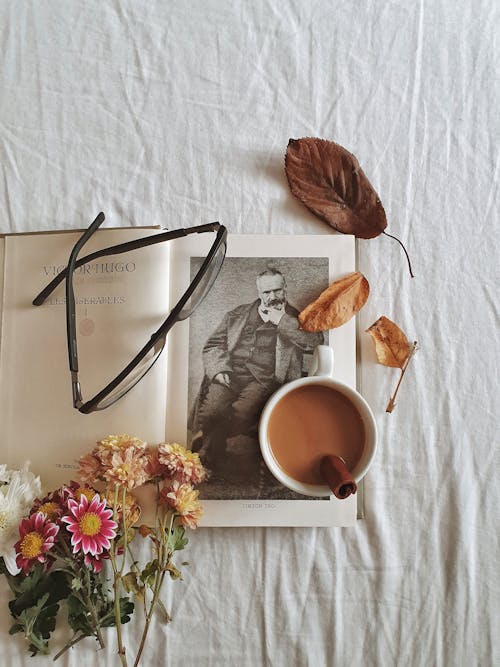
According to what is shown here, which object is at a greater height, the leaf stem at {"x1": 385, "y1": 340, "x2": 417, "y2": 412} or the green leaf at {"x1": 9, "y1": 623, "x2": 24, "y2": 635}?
the leaf stem at {"x1": 385, "y1": 340, "x2": 417, "y2": 412}

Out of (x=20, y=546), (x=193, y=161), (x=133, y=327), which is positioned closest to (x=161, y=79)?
(x=193, y=161)

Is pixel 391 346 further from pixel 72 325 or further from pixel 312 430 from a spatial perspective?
pixel 72 325

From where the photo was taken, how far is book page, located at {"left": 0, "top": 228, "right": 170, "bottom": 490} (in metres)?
0.54

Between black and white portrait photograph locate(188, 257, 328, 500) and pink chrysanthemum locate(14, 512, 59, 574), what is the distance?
15 centimetres

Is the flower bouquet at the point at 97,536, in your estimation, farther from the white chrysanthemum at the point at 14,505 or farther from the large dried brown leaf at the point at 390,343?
the large dried brown leaf at the point at 390,343

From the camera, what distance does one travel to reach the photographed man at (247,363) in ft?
1.79

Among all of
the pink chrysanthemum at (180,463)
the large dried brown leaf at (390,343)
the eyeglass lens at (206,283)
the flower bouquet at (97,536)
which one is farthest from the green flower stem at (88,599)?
the large dried brown leaf at (390,343)

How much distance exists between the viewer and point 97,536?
46 centimetres

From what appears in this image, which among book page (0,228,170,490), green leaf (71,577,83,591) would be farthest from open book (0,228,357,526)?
green leaf (71,577,83,591)

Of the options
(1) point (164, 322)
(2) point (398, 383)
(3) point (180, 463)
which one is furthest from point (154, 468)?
(2) point (398, 383)

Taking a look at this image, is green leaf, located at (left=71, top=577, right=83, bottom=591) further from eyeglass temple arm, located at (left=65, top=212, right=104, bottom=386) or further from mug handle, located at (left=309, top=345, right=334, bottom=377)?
mug handle, located at (left=309, top=345, right=334, bottom=377)

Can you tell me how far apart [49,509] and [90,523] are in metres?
0.04

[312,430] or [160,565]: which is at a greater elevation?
[312,430]

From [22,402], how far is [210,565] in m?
0.24
